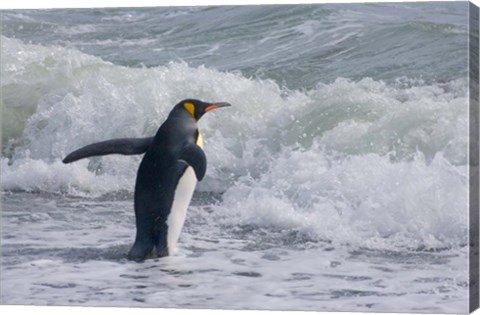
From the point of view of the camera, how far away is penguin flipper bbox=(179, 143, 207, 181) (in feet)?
19.5

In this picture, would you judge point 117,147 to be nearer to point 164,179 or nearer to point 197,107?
point 164,179

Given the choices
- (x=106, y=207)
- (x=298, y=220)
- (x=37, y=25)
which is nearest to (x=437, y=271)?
(x=298, y=220)

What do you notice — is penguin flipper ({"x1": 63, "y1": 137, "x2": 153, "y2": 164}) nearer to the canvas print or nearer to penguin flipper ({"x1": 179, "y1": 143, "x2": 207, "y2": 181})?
the canvas print

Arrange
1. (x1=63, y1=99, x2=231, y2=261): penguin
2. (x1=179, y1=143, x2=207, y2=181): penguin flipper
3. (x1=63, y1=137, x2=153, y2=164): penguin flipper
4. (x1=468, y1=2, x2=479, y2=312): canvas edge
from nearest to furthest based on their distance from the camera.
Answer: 1. (x1=468, y1=2, x2=479, y2=312): canvas edge
2. (x1=179, y1=143, x2=207, y2=181): penguin flipper
3. (x1=63, y1=99, x2=231, y2=261): penguin
4. (x1=63, y1=137, x2=153, y2=164): penguin flipper

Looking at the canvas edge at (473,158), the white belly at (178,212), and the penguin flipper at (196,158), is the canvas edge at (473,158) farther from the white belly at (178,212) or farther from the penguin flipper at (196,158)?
the white belly at (178,212)

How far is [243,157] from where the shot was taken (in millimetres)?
6352

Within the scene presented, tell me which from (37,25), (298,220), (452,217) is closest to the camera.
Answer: (452,217)

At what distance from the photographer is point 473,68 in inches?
227

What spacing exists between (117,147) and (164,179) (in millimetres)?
297

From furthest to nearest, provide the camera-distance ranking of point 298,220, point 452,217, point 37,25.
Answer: point 37,25, point 298,220, point 452,217

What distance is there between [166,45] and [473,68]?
62.7 inches

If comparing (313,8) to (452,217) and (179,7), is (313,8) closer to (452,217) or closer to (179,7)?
(179,7)

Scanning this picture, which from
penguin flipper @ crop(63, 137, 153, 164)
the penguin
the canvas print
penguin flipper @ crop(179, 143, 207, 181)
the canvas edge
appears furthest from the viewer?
penguin flipper @ crop(63, 137, 153, 164)

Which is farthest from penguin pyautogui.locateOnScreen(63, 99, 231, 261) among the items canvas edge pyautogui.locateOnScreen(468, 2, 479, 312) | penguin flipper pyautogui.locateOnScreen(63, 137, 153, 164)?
canvas edge pyautogui.locateOnScreen(468, 2, 479, 312)
